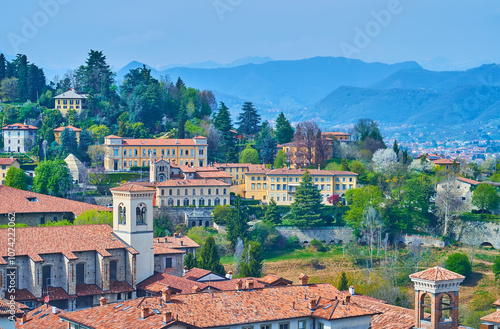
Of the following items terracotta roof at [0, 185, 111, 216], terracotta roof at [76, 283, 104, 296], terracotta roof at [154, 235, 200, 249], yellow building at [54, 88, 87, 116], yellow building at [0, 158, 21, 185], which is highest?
yellow building at [54, 88, 87, 116]

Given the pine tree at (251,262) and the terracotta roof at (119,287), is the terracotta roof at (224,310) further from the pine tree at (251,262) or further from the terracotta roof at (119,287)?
the pine tree at (251,262)

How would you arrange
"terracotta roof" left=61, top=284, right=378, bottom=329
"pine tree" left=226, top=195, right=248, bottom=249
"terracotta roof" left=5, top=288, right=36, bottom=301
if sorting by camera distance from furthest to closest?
"pine tree" left=226, top=195, right=248, bottom=249 < "terracotta roof" left=5, top=288, right=36, bottom=301 < "terracotta roof" left=61, top=284, right=378, bottom=329

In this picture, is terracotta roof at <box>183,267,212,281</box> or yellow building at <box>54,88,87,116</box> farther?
yellow building at <box>54,88,87,116</box>

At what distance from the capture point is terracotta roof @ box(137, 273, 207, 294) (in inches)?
1758

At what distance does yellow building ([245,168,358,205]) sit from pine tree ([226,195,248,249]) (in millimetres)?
11123

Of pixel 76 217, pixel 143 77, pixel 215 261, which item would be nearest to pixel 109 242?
pixel 215 261

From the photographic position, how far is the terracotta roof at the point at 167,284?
147ft

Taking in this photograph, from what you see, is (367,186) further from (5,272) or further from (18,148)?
(5,272)

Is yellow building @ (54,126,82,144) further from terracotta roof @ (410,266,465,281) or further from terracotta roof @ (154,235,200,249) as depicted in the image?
terracotta roof @ (410,266,465,281)

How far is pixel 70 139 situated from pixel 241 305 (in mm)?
67728

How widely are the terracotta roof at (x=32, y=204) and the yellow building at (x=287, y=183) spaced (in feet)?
86.4

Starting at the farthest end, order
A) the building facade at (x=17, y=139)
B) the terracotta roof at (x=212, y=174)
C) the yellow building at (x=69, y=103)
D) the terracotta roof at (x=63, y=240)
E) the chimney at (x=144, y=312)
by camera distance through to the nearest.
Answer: the yellow building at (x=69, y=103)
the building facade at (x=17, y=139)
the terracotta roof at (x=212, y=174)
the terracotta roof at (x=63, y=240)
the chimney at (x=144, y=312)

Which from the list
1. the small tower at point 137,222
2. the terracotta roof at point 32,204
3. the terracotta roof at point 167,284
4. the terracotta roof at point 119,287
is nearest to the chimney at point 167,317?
the terracotta roof at point 167,284

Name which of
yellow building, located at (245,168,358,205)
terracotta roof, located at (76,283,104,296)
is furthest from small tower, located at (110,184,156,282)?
yellow building, located at (245,168,358,205)
